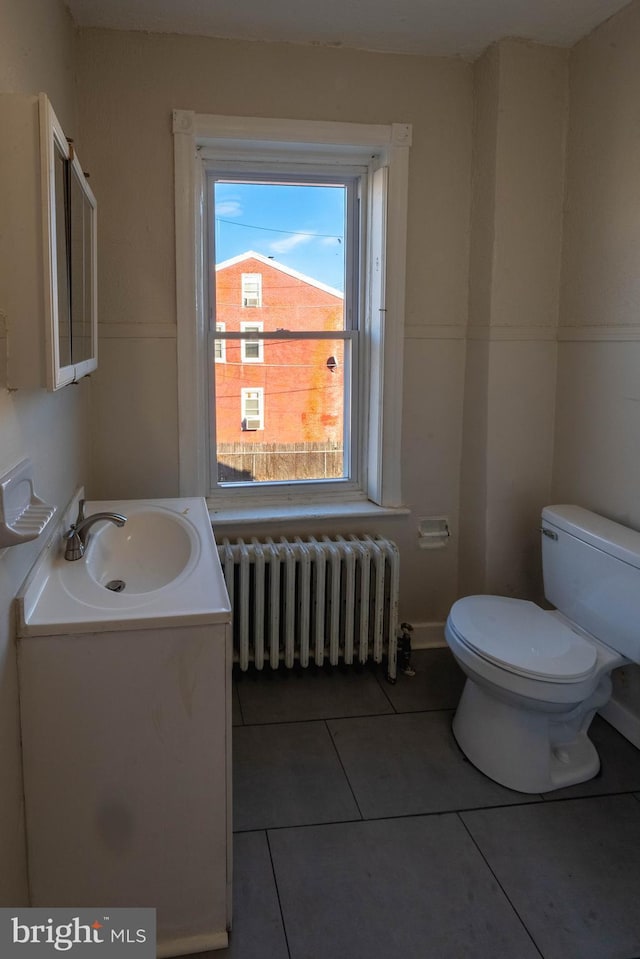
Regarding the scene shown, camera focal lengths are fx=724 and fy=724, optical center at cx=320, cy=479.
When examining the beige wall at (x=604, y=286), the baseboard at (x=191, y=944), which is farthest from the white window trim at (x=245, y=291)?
the baseboard at (x=191, y=944)

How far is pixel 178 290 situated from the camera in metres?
2.66

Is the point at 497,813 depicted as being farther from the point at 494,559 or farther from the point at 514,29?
the point at 514,29

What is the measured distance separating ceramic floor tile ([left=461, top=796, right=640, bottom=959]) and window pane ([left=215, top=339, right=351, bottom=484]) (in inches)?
59.7

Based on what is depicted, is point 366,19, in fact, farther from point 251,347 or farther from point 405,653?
point 405,653

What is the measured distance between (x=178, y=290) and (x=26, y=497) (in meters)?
1.48

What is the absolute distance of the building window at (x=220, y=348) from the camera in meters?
2.87

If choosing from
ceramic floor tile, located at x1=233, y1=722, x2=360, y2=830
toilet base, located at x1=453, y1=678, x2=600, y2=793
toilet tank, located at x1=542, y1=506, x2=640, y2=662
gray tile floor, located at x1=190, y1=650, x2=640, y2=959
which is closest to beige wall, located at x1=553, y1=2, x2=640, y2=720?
toilet tank, located at x1=542, y1=506, x2=640, y2=662

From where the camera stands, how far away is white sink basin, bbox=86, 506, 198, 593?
201 cm

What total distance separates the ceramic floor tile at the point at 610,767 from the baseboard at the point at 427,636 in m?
0.74

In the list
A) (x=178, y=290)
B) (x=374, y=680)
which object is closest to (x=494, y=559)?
(x=374, y=680)

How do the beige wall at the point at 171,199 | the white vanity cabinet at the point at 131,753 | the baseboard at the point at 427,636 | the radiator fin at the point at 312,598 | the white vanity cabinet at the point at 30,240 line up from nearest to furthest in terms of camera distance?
the white vanity cabinet at the point at 30,240, the white vanity cabinet at the point at 131,753, the beige wall at the point at 171,199, the radiator fin at the point at 312,598, the baseboard at the point at 427,636

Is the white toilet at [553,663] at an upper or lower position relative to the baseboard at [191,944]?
upper

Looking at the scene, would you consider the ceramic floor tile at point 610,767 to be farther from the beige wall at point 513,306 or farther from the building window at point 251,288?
the building window at point 251,288

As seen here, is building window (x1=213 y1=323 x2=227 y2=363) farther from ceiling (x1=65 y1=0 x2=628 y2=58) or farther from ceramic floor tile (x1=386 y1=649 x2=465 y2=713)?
ceramic floor tile (x1=386 y1=649 x2=465 y2=713)
